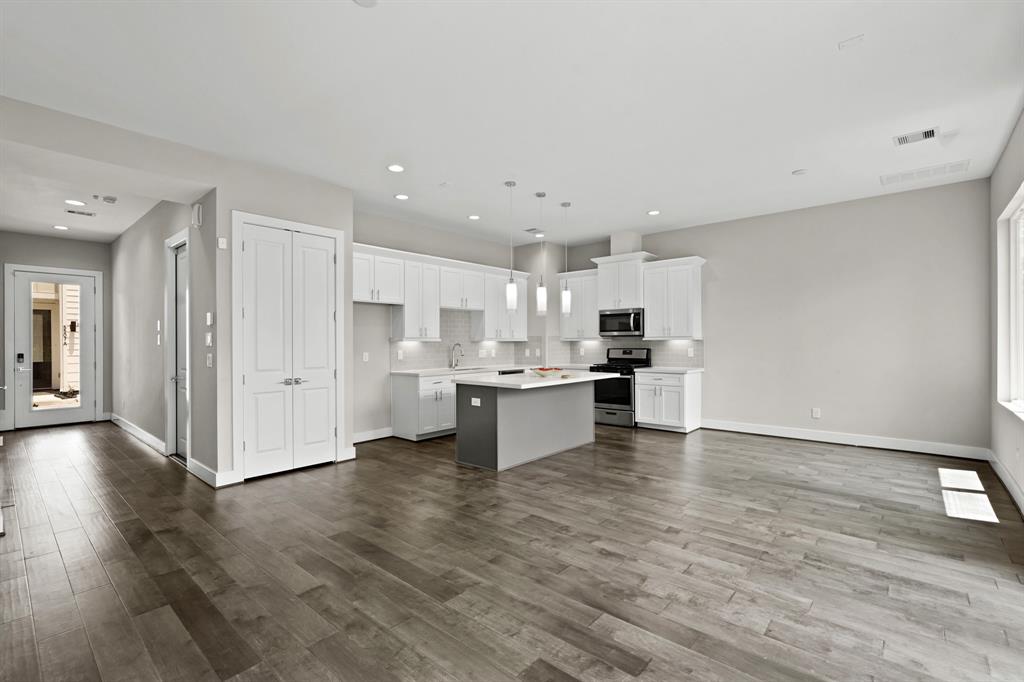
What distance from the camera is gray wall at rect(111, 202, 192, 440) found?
5910 mm

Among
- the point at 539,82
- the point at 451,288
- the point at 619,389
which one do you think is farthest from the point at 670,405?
the point at 539,82

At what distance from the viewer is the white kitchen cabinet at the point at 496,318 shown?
780 centimetres

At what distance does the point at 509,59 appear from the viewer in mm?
3006

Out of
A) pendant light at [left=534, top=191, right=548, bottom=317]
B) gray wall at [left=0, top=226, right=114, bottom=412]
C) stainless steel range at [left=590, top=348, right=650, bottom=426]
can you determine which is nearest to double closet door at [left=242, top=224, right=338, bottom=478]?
pendant light at [left=534, top=191, right=548, bottom=317]

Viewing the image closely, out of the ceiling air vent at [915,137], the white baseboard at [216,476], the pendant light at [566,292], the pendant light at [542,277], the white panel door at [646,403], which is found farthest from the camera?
the white panel door at [646,403]

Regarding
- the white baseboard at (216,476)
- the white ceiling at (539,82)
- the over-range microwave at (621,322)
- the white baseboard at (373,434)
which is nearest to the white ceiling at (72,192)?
the white ceiling at (539,82)

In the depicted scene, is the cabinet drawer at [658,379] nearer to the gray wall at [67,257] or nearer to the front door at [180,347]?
the front door at [180,347]

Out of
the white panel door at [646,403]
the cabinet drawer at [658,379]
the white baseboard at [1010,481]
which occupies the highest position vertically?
the cabinet drawer at [658,379]

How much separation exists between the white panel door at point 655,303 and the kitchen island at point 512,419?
1948 mm

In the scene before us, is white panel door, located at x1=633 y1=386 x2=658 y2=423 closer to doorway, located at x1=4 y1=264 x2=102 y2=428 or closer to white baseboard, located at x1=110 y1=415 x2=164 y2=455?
white baseboard, located at x1=110 y1=415 x2=164 y2=455

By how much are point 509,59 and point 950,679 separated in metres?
3.67

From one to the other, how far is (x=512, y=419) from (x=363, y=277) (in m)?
2.59

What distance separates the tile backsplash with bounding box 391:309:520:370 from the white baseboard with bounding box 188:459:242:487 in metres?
2.57

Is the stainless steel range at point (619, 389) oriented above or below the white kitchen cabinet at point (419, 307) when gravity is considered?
below
